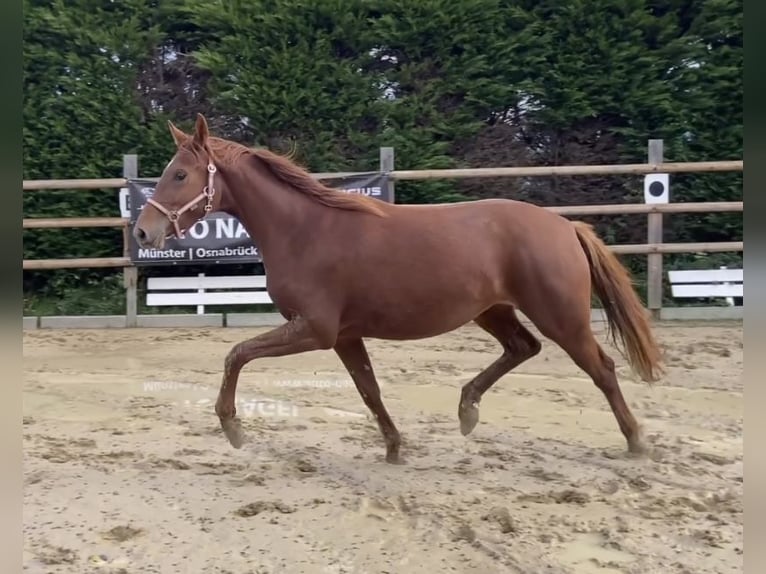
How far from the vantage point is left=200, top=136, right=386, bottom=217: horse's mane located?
151 inches

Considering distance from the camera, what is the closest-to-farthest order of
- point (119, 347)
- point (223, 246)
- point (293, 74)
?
point (119, 347) < point (223, 246) < point (293, 74)

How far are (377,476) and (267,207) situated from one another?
5.17ft

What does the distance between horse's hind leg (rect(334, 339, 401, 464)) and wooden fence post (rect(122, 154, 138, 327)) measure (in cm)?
537

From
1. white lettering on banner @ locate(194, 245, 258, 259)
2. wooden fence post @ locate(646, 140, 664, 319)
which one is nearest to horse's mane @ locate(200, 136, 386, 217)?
white lettering on banner @ locate(194, 245, 258, 259)

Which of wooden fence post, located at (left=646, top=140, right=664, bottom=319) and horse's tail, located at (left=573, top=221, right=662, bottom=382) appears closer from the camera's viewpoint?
horse's tail, located at (left=573, top=221, right=662, bottom=382)

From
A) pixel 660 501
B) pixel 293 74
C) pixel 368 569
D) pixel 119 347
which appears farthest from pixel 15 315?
pixel 293 74

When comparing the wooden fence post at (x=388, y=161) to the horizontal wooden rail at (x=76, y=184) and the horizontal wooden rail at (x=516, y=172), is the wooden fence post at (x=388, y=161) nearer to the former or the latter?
the horizontal wooden rail at (x=516, y=172)

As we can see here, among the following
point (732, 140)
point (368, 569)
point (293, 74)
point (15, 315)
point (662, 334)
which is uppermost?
point (293, 74)

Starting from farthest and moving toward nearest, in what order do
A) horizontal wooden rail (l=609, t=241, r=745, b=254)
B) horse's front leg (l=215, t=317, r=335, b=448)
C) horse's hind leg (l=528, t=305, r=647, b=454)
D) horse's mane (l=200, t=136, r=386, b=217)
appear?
horizontal wooden rail (l=609, t=241, r=745, b=254) < horse's hind leg (l=528, t=305, r=647, b=454) < horse's mane (l=200, t=136, r=386, b=217) < horse's front leg (l=215, t=317, r=335, b=448)

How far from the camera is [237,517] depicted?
3.20 meters

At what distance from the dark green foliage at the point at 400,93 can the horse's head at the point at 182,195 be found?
5.82 meters

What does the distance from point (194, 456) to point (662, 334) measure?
543 centimetres

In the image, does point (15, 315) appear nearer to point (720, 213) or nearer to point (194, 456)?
point (194, 456)

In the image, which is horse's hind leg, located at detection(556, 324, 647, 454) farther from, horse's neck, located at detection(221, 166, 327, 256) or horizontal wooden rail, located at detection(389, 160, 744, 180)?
horizontal wooden rail, located at detection(389, 160, 744, 180)
